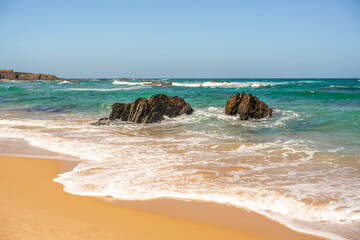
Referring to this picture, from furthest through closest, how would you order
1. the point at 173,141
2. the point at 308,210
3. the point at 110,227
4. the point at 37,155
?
1. the point at 173,141
2. the point at 37,155
3. the point at 308,210
4. the point at 110,227

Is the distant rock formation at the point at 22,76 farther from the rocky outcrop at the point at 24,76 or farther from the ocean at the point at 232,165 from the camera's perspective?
the ocean at the point at 232,165

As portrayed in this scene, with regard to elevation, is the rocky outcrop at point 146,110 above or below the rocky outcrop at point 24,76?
below

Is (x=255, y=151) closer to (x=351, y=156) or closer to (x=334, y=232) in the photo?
(x=351, y=156)

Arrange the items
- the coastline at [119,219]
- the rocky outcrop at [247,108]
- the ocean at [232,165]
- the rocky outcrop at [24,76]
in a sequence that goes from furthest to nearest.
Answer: the rocky outcrop at [24,76] < the rocky outcrop at [247,108] < the ocean at [232,165] < the coastline at [119,219]

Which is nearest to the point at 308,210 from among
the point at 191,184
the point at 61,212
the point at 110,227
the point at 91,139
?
the point at 191,184

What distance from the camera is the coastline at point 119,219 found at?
9.63ft

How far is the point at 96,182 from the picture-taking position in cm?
453

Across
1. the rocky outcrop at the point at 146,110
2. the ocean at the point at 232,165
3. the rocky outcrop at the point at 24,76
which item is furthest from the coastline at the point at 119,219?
the rocky outcrop at the point at 24,76

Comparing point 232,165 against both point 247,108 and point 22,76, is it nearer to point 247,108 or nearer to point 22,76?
point 247,108

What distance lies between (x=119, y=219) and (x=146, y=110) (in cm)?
910

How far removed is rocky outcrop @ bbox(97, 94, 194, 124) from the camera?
12078 millimetres

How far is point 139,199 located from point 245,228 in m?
1.42

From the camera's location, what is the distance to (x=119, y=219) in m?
3.27

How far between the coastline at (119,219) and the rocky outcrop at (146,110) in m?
7.94
